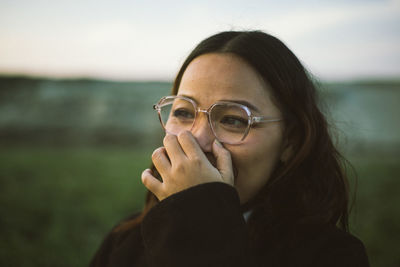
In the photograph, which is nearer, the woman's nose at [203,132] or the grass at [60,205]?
Result: the woman's nose at [203,132]

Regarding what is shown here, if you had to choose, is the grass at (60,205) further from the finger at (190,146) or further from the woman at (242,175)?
the finger at (190,146)

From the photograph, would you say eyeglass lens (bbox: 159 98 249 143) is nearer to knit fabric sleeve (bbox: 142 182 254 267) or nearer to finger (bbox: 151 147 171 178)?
finger (bbox: 151 147 171 178)

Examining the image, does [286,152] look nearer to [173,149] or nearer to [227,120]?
[227,120]

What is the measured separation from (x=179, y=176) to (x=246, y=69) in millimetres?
891

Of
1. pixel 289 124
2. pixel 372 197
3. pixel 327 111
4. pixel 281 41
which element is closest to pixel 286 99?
pixel 289 124

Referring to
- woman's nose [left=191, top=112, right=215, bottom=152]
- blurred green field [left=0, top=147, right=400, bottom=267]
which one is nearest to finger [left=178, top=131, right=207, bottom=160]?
woman's nose [left=191, top=112, right=215, bottom=152]

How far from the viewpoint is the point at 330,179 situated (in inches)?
80.7

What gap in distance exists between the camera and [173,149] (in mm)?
1568

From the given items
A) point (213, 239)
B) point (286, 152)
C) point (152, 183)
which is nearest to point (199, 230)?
point (213, 239)

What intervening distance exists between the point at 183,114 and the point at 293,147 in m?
0.88

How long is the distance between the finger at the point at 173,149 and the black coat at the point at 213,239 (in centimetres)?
24

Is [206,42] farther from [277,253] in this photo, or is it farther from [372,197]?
[372,197]

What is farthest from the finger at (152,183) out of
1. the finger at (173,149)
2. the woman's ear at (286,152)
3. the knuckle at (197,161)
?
the woman's ear at (286,152)

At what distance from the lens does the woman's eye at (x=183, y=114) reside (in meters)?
1.90
